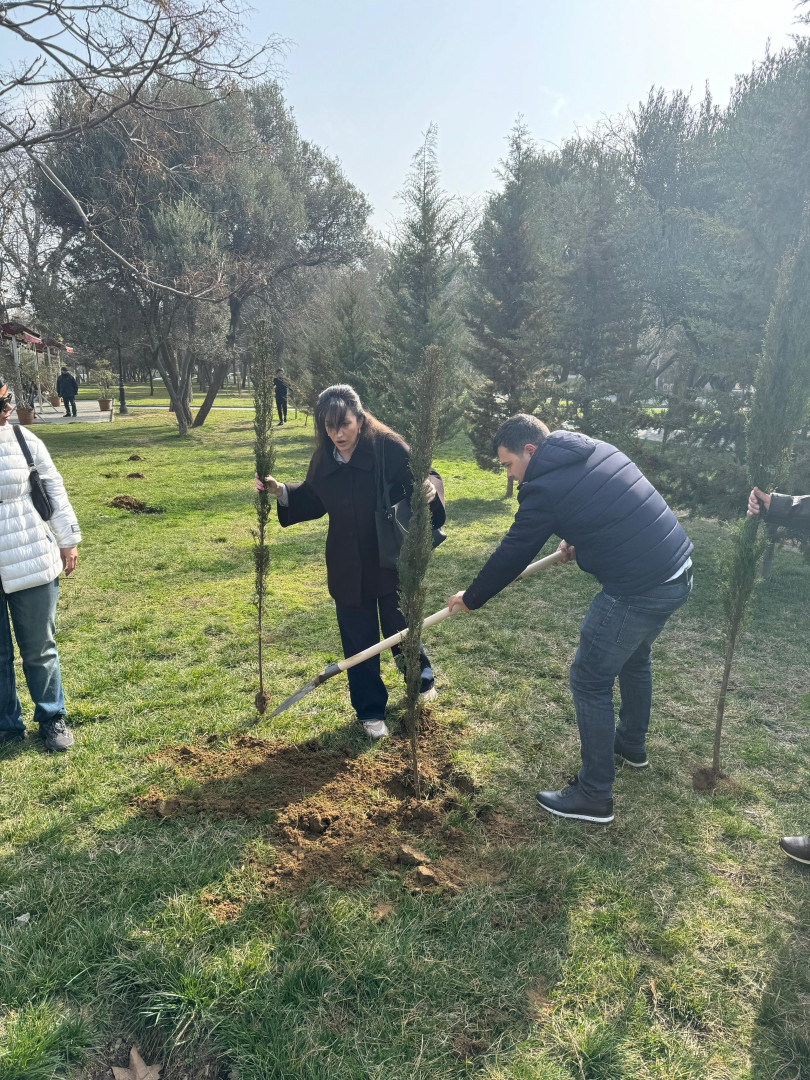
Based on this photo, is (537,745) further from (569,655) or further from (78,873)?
(78,873)

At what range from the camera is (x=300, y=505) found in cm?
407

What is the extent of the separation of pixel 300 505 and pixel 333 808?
1.86m

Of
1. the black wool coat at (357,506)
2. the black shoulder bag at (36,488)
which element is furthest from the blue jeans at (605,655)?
the black shoulder bag at (36,488)

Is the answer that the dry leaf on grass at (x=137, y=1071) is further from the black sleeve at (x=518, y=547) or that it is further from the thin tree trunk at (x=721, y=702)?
the thin tree trunk at (x=721, y=702)

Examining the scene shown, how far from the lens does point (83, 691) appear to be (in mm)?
4707

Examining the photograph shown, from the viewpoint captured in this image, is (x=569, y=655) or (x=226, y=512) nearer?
(x=569, y=655)

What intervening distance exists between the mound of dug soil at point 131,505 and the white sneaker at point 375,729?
771 centimetres

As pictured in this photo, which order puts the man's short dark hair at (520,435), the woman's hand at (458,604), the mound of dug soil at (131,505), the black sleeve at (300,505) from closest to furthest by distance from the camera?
the man's short dark hair at (520,435), the woman's hand at (458,604), the black sleeve at (300,505), the mound of dug soil at (131,505)

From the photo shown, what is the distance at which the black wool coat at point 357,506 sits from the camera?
3.78m

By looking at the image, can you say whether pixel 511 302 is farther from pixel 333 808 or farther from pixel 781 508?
pixel 333 808

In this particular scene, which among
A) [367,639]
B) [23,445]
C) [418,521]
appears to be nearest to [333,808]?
[367,639]

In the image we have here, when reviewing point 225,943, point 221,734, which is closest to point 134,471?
point 221,734

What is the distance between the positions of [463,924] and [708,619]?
4998mm

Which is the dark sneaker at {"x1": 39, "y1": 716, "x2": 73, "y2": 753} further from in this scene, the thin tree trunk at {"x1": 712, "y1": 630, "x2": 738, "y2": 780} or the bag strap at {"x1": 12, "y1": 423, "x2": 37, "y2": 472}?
the thin tree trunk at {"x1": 712, "y1": 630, "x2": 738, "y2": 780}
